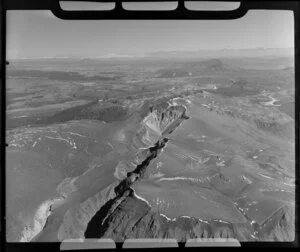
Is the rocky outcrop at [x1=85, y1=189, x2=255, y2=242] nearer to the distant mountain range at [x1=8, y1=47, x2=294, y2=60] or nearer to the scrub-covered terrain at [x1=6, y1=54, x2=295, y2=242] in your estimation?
the scrub-covered terrain at [x1=6, y1=54, x2=295, y2=242]

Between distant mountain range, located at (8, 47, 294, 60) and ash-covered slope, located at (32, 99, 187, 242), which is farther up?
distant mountain range, located at (8, 47, 294, 60)

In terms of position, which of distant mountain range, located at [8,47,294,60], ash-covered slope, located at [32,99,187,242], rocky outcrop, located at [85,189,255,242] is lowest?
rocky outcrop, located at [85,189,255,242]

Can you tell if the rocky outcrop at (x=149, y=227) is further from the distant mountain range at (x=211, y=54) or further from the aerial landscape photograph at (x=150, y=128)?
the distant mountain range at (x=211, y=54)

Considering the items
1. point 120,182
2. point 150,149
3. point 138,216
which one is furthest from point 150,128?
point 138,216

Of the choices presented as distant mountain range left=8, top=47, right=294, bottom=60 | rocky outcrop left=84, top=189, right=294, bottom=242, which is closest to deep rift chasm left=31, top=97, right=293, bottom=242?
rocky outcrop left=84, top=189, right=294, bottom=242

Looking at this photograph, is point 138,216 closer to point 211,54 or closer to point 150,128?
point 150,128

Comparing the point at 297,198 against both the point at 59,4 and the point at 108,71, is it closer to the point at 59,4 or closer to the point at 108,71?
the point at 108,71

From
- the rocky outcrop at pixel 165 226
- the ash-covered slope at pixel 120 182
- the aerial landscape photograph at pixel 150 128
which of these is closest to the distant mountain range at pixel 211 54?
the aerial landscape photograph at pixel 150 128
